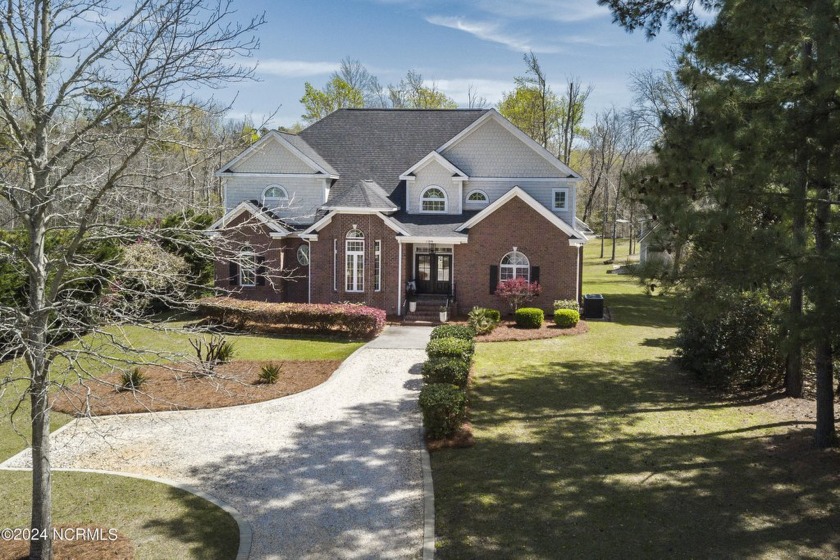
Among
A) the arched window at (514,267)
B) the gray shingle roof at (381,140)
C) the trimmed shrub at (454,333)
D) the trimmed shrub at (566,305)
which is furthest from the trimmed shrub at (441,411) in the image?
the gray shingle roof at (381,140)

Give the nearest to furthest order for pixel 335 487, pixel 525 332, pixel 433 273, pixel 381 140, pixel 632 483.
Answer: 1. pixel 632 483
2. pixel 335 487
3. pixel 525 332
4. pixel 433 273
5. pixel 381 140

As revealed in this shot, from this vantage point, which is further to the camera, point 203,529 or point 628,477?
point 628,477

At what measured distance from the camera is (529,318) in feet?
79.5

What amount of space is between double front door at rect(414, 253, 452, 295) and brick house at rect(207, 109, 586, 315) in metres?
0.04

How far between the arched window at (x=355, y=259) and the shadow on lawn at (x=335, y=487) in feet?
41.0

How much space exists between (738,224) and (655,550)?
504 centimetres

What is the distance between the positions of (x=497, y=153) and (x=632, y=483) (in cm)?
1945

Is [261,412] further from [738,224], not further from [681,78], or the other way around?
[681,78]

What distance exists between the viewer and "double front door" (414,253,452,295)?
89.6ft

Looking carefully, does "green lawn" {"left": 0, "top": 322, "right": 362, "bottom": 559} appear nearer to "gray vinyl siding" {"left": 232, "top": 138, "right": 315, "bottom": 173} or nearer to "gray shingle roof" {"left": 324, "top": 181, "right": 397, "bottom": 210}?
"gray shingle roof" {"left": 324, "top": 181, "right": 397, "bottom": 210}

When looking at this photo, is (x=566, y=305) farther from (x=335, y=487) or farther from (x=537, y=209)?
(x=335, y=487)

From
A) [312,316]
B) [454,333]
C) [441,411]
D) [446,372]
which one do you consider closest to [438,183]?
[312,316]

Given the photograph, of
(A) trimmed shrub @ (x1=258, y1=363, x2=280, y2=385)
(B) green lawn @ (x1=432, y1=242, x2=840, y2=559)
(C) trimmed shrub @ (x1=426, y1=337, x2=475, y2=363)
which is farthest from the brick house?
(C) trimmed shrub @ (x1=426, y1=337, x2=475, y2=363)

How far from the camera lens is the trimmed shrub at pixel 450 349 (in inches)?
607
